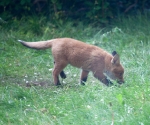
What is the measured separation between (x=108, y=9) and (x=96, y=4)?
506 millimetres

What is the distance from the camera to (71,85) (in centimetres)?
758

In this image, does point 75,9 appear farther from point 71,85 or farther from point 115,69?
point 71,85

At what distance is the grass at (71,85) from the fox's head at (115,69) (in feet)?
0.45

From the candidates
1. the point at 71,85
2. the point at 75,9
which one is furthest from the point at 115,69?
the point at 75,9

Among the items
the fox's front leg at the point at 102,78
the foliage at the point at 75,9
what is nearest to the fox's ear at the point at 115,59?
the fox's front leg at the point at 102,78

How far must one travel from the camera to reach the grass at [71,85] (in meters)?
5.30

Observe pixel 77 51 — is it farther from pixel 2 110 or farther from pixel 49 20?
pixel 49 20

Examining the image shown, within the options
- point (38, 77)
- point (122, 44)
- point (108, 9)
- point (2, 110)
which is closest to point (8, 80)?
point (38, 77)

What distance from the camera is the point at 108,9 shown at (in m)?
12.3

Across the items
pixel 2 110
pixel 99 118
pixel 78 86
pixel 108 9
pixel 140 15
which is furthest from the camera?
pixel 108 9

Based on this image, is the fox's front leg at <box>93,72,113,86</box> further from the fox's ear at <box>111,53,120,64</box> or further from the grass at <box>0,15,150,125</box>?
the fox's ear at <box>111,53,120,64</box>

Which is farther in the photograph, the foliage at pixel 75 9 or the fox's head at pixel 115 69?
the foliage at pixel 75 9

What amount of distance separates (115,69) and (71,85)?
2.65 feet

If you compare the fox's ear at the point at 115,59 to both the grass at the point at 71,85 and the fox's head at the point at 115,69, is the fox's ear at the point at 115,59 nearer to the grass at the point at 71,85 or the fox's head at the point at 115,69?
the fox's head at the point at 115,69
